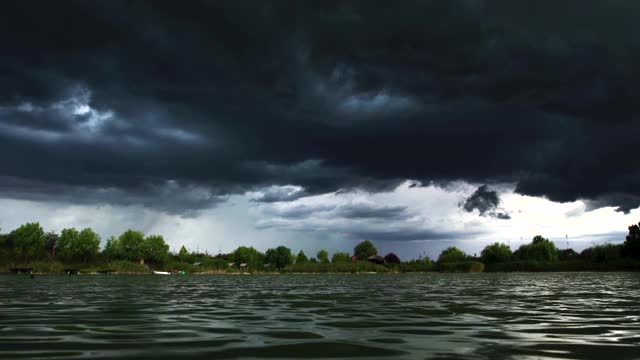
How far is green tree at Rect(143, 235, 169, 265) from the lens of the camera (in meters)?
194

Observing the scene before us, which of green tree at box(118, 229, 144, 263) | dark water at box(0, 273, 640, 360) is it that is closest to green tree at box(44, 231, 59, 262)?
green tree at box(118, 229, 144, 263)

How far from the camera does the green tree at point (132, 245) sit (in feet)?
626

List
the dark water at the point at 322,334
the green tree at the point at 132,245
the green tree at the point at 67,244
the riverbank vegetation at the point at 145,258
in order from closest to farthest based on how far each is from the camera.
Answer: the dark water at the point at 322,334 < the riverbank vegetation at the point at 145,258 < the green tree at the point at 67,244 < the green tree at the point at 132,245

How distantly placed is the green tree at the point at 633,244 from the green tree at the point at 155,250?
167 metres

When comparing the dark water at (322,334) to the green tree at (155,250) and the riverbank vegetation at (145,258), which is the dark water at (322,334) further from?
the green tree at (155,250)

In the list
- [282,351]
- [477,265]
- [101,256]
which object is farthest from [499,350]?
[101,256]

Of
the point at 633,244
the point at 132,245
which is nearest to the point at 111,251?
the point at 132,245

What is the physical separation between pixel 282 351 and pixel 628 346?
6.53 meters

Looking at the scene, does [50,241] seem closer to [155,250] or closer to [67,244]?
[67,244]

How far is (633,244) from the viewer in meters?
161

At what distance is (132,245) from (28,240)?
36.1m

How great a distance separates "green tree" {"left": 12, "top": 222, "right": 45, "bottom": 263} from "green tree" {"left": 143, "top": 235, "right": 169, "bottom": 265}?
36.4 m

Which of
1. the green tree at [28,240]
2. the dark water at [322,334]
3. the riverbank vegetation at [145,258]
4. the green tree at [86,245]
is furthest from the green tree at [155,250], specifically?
the dark water at [322,334]

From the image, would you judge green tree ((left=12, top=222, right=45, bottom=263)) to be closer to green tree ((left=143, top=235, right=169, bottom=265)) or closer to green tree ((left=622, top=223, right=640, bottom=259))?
green tree ((left=143, top=235, right=169, bottom=265))
